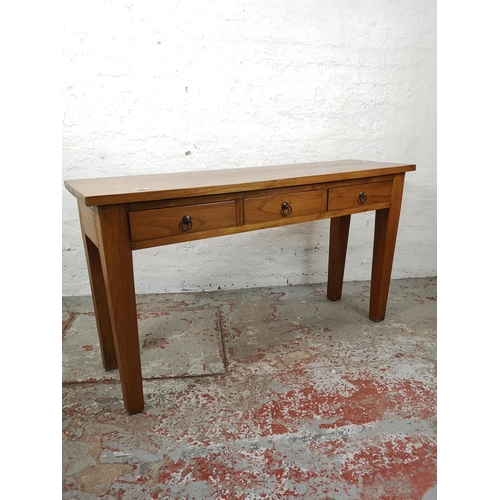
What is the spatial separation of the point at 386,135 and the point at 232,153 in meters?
1.29

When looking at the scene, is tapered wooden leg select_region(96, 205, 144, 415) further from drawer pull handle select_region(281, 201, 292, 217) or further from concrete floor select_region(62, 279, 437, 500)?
drawer pull handle select_region(281, 201, 292, 217)

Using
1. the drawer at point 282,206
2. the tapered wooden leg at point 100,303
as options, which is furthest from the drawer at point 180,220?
the tapered wooden leg at point 100,303

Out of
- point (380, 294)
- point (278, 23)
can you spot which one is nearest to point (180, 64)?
point (278, 23)

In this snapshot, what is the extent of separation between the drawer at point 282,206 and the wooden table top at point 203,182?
A: 69mm

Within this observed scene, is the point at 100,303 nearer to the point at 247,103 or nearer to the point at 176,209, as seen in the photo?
the point at 176,209

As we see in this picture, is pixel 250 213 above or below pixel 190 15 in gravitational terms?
below

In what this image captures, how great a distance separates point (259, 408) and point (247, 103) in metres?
2.18

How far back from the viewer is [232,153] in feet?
10.7

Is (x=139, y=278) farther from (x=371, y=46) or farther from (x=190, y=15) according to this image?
(x=371, y=46)

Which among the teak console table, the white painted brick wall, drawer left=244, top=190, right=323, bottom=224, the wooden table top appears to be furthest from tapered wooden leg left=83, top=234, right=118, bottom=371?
the white painted brick wall

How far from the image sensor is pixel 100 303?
224cm

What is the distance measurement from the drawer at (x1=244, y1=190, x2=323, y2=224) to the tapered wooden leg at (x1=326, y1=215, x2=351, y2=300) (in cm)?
80

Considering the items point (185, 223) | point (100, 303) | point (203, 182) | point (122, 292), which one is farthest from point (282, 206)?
point (100, 303)

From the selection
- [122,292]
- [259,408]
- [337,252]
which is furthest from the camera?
[337,252]
